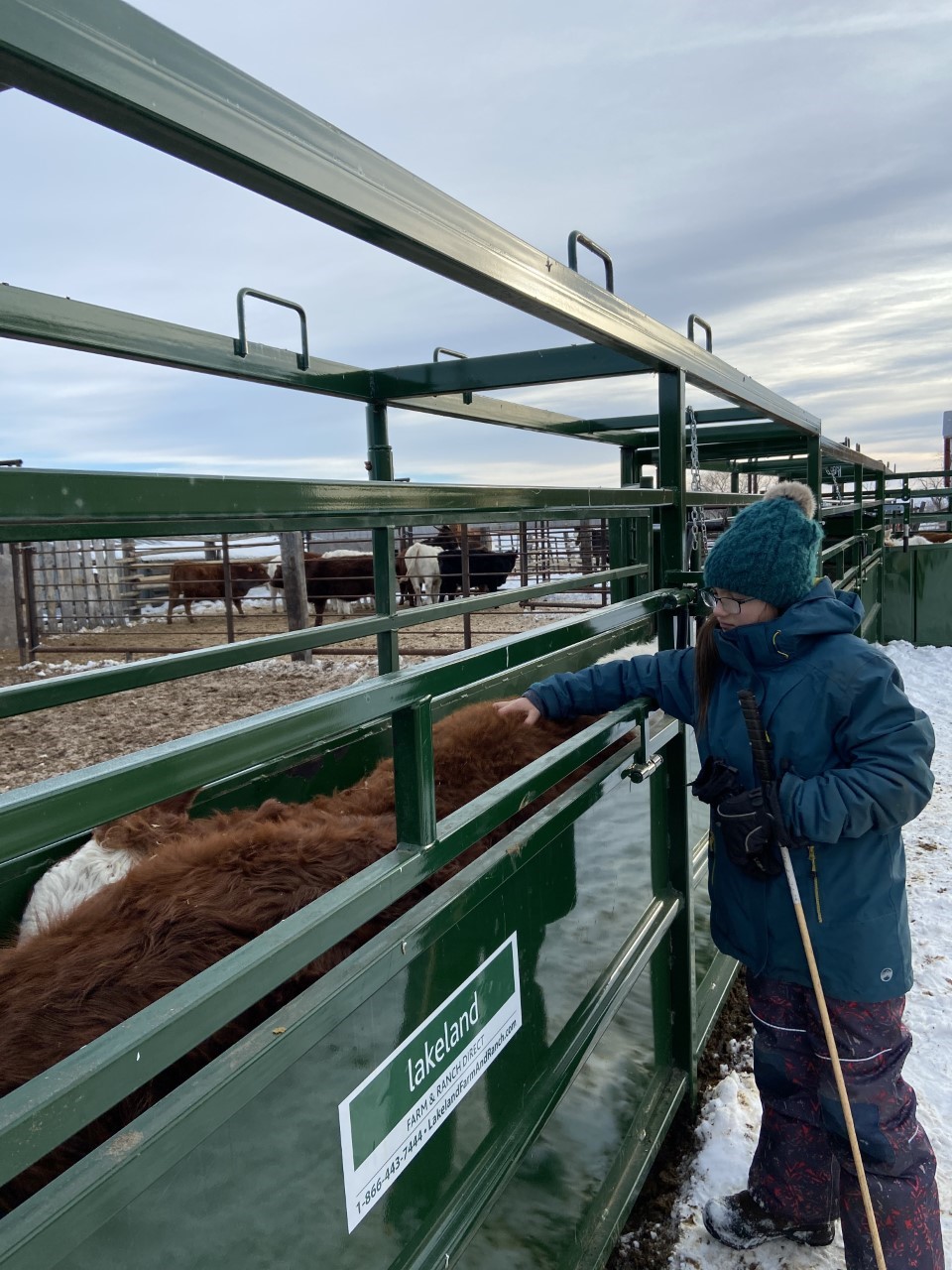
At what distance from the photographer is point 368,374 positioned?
3.60 meters

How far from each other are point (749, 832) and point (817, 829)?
17 centimetres

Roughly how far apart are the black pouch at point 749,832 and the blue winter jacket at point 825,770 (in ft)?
0.18

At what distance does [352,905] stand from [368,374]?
9.42ft

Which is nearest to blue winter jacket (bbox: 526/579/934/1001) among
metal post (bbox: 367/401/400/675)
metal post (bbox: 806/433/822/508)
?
metal post (bbox: 367/401/400/675)

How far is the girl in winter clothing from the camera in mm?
1962

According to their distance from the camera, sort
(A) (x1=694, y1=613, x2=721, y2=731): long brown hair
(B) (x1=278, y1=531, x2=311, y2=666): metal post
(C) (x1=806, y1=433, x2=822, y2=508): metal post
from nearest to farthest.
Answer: (A) (x1=694, y1=613, x2=721, y2=731): long brown hair, (C) (x1=806, y1=433, x2=822, y2=508): metal post, (B) (x1=278, y1=531, x2=311, y2=666): metal post

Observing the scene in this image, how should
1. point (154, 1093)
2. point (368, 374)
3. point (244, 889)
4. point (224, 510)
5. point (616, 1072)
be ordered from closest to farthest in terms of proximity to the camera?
point (224, 510) < point (154, 1093) < point (244, 889) < point (616, 1072) < point (368, 374)

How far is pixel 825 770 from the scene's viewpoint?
6.81 ft

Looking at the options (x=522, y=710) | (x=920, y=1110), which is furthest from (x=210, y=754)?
(x=920, y=1110)

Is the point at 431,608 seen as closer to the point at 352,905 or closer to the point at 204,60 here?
the point at 352,905

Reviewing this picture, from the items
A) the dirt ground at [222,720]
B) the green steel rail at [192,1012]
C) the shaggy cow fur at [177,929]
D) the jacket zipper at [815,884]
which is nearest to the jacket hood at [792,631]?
the jacket zipper at [815,884]

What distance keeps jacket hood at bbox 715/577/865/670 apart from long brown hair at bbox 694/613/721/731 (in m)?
0.05

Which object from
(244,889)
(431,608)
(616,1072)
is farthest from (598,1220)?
(431,608)

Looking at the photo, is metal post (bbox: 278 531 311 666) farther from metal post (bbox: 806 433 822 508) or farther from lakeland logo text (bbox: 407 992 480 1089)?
lakeland logo text (bbox: 407 992 480 1089)
